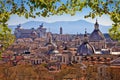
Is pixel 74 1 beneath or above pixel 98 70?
above

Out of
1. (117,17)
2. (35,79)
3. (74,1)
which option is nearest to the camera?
(117,17)

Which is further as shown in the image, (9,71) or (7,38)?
(9,71)

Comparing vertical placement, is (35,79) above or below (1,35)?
below

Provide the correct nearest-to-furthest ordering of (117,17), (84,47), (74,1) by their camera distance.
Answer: (117,17) → (74,1) → (84,47)

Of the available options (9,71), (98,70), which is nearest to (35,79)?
(9,71)

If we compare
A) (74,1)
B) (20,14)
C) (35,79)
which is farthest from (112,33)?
(35,79)

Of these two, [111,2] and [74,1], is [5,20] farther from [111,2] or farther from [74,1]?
[111,2]

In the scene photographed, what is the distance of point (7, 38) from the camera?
13.3ft

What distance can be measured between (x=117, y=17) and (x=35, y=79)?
21.2m

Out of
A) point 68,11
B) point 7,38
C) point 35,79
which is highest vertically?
point 68,11

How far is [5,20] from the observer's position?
396 cm

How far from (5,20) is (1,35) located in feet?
0.53

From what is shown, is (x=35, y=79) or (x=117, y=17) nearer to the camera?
(x=117, y=17)

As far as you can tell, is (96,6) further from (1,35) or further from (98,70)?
(98,70)
